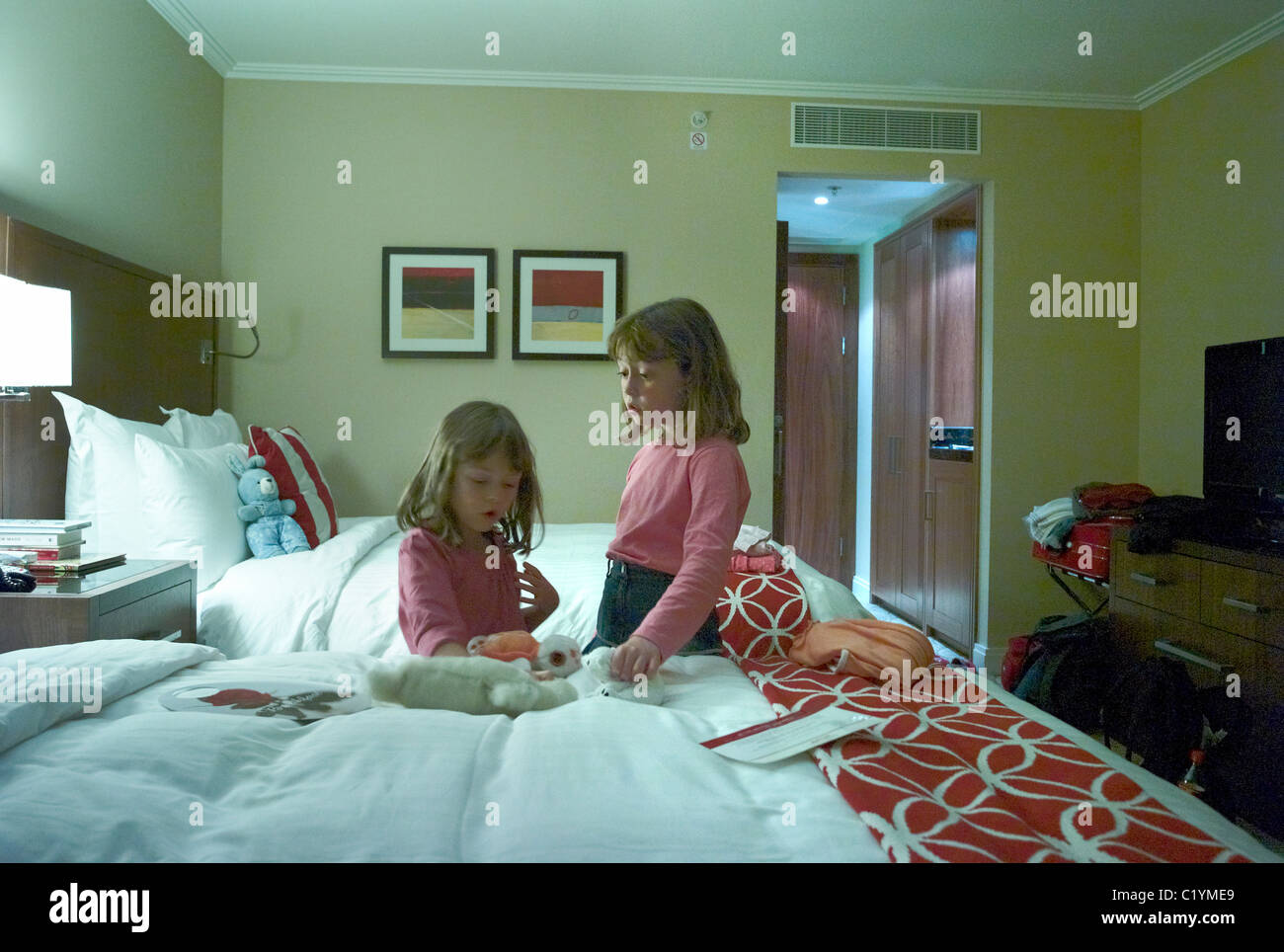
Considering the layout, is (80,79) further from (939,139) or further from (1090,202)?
(1090,202)

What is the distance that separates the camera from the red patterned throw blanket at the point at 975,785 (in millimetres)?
668

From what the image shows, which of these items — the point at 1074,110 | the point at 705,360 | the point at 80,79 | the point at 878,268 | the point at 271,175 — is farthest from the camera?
the point at 878,268

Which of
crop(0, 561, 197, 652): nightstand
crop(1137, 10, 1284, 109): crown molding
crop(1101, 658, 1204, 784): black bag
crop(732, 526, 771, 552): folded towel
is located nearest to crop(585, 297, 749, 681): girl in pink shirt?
crop(732, 526, 771, 552): folded towel

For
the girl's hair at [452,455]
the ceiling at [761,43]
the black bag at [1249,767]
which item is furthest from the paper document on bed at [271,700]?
the ceiling at [761,43]

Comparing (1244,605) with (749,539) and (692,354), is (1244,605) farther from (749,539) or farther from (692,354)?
(692,354)

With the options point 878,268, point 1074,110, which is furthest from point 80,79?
point 878,268

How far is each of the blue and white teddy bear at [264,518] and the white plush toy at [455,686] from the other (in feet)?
4.98

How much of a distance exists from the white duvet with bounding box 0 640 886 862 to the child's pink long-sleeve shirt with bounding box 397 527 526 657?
23 centimetres

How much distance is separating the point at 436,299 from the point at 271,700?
2590mm

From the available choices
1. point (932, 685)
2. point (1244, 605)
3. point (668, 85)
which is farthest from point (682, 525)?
point (668, 85)

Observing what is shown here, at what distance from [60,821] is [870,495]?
4922 millimetres

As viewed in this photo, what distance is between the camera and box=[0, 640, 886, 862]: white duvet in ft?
2.08

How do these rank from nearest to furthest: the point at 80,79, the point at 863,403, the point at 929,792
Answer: the point at 929,792 → the point at 80,79 → the point at 863,403
